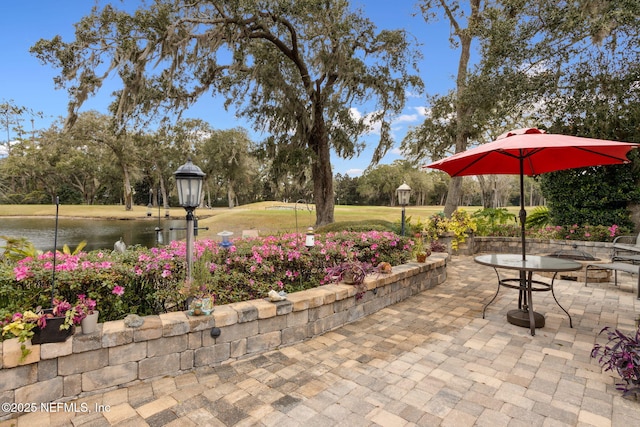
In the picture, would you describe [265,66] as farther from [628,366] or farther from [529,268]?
[628,366]

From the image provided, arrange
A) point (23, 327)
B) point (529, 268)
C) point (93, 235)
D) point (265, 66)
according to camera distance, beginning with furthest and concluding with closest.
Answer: point (93, 235) < point (265, 66) < point (529, 268) < point (23, 327)

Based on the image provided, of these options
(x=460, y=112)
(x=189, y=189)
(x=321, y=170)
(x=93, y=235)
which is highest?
(x=460, y=112)

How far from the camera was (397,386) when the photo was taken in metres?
2.25

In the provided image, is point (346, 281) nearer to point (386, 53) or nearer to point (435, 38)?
point (386, 53)

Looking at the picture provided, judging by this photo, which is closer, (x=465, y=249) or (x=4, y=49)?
(x=4, y=49)

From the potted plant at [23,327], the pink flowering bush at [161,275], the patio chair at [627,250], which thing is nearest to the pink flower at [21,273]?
the pink flowering bush at [161,275]

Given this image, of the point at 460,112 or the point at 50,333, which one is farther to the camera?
the point at 460,112

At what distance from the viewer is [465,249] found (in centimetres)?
814

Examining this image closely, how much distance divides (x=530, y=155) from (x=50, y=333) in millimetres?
4467

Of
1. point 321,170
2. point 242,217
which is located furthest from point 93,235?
point 321,170

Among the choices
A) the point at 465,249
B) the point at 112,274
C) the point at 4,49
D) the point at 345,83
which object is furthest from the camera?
the point at 345,83

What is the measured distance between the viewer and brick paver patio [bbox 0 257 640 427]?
191cm

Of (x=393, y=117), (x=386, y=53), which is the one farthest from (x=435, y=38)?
(x=393, y=117)

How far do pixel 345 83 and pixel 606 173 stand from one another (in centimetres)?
726
